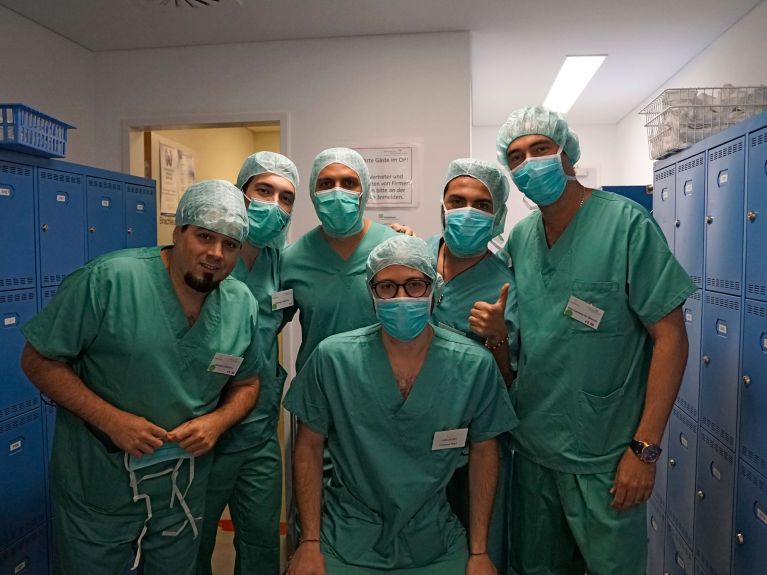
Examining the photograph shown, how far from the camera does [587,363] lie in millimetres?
1666

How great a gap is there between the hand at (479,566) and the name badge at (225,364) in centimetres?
91

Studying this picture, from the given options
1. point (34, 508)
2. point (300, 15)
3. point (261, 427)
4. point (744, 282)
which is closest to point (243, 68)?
point (300, 15)

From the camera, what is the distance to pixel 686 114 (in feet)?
8.43

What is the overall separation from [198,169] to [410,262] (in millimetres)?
3853

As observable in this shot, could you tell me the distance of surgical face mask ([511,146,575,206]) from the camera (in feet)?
5.69

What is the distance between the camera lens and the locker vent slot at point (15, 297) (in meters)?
2.29

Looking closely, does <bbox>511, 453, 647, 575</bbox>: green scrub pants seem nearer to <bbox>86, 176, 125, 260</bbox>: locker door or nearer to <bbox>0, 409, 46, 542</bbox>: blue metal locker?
<bbox>0, 409, 46, 542</bbox>: blue metal locker

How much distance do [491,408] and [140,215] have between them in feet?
8.25

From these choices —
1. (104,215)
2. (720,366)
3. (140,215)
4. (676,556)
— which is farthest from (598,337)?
(140,215)

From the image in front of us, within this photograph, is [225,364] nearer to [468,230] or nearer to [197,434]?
[197,434]

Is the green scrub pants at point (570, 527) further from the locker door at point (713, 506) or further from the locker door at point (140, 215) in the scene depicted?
the locker door at point (140, 215)

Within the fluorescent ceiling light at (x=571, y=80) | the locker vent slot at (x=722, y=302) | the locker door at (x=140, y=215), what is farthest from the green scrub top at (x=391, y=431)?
the fluorescent ceiling light at (x=571, y=80)

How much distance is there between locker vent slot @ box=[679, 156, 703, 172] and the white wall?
11.5 feet

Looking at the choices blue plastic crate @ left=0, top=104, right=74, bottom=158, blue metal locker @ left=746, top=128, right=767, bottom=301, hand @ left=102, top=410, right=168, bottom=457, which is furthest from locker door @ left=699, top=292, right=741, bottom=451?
blue plastic crate @ left=0, top=104, right=74, bottom=158
